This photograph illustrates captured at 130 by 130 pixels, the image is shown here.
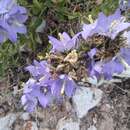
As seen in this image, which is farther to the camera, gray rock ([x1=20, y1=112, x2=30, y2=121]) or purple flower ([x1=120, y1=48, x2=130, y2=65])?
gray rock ([x1=20, y1=112, x2=30, y2=121])

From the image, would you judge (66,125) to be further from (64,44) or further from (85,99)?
(64,44)

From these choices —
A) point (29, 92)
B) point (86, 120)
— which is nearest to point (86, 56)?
point (29, 92)

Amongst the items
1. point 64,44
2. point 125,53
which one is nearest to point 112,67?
point 125,53

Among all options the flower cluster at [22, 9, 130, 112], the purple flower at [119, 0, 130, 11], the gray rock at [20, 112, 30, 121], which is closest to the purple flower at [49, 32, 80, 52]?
the flower cluster at [22, 9, 130, 112]

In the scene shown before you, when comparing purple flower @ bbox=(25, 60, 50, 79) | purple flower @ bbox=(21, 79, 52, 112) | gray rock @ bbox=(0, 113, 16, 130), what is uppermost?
purple flower @ bbox=(25, 60, 50, 79)

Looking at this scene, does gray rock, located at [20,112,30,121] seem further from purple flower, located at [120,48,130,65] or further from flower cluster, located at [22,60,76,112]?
purple flower, located at [120,48,130,65]
